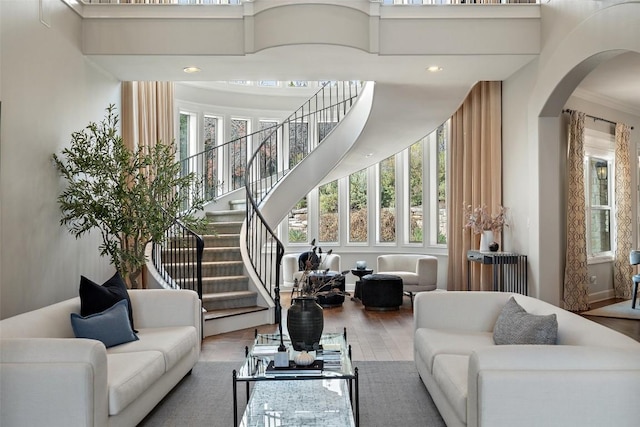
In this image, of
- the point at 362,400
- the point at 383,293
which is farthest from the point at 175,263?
the point at 362,400

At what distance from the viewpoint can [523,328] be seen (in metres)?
3.47

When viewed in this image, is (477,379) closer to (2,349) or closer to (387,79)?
(2,349)

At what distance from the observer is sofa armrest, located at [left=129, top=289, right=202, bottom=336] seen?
15.2 feet

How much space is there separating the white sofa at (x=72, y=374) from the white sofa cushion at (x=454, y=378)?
176cm

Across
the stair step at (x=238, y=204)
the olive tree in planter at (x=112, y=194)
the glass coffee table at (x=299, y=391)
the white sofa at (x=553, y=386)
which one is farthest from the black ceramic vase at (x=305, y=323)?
the stair step at (x=238, y=204)

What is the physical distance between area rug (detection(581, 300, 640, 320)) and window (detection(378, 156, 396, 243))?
4.31m

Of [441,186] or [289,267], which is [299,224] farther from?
[441,186]

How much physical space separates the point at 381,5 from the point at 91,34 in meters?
2.98

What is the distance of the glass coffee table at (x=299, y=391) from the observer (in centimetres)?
336

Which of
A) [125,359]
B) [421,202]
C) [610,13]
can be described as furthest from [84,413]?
[421,202]

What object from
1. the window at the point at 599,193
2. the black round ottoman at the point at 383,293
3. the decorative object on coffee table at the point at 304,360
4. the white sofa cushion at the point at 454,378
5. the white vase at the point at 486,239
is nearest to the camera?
the white sofa cushion at the point at 454,378

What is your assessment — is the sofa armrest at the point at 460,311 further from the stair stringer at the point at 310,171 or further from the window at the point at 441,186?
the window at the point at 441,186

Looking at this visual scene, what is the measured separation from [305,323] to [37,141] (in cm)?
273

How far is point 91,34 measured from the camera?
224 inches
